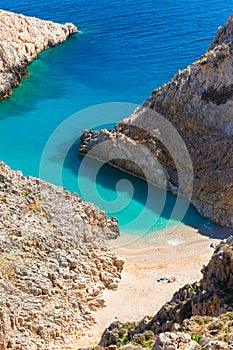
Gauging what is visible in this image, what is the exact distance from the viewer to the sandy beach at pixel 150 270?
108 ft

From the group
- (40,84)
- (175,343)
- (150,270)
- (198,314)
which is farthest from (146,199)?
(40,84)

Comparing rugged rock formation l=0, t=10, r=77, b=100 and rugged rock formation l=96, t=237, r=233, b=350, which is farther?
rugged rock formation l=0, t=10, r=77, b=100

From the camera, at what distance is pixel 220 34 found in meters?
47.0

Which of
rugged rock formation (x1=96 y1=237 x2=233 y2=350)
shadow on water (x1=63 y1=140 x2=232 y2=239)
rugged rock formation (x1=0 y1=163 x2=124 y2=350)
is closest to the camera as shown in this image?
rugged rock formation (x1=96 y1=237 x2=233 y2=350)

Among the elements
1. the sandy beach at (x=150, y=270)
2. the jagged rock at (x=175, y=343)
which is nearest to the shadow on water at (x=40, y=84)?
the sandy beach at (x=150, y=270)

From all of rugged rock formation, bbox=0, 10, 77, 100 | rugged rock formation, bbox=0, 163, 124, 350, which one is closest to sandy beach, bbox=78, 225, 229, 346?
rugged rock formation, bbox=0, 163, 124, 350

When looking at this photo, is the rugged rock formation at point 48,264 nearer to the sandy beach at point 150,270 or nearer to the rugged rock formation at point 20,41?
the sandy beach at point 150,270

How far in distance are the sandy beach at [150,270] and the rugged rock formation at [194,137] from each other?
339cm

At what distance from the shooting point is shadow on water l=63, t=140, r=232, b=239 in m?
41.9

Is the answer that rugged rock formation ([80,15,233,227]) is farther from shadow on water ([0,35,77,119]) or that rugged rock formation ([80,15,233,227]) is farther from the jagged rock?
the jagged rock

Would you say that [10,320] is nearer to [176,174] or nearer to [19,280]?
[19,280]

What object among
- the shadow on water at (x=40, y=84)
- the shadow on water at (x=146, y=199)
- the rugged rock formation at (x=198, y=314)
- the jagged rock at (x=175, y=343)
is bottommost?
the jagged rock at (x=175, y=343)

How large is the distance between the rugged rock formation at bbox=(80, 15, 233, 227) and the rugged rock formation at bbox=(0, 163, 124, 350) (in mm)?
8027

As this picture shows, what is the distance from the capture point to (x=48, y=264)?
3269cm
